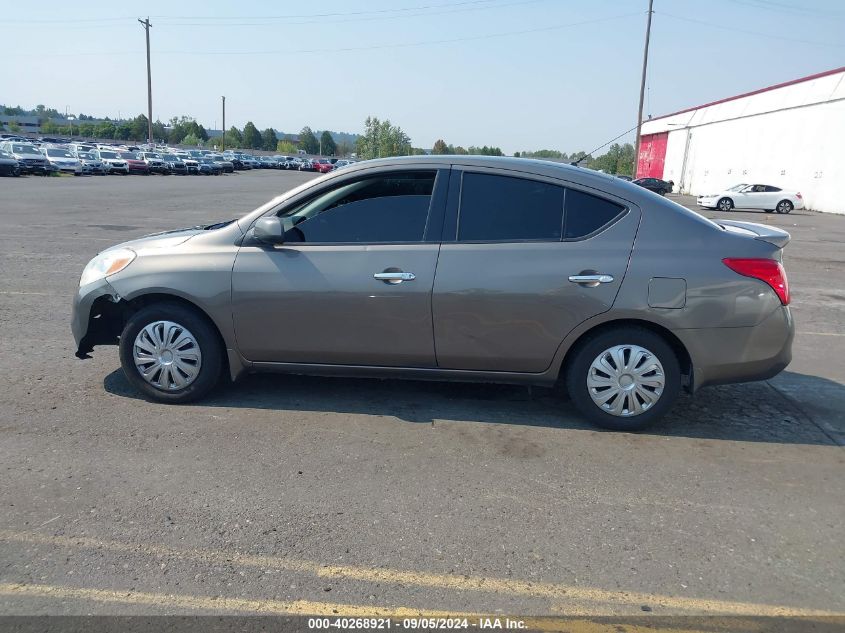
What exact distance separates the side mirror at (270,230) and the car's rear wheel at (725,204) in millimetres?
35012

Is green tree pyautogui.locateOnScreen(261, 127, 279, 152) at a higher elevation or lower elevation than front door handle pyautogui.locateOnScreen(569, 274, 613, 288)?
higher

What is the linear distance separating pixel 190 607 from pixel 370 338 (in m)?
2.28

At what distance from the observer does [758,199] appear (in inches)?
1387

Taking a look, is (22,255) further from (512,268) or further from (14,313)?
(512,268)

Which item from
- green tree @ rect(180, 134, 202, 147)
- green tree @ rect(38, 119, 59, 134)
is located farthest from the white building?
green tree @ rect(38, 119, 59, 134)

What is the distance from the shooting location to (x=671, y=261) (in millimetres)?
4652

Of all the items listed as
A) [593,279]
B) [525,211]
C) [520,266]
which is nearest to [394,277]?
[520,266]

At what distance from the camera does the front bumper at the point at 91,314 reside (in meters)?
5.18

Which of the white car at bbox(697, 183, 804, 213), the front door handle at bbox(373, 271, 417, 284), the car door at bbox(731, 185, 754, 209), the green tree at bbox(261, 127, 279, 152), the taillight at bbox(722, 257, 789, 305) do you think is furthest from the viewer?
the green tree at bbox(261, 127, 279, 152)

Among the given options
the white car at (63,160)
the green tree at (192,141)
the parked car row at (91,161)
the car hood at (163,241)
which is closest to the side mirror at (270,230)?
the car hood at (163,241)

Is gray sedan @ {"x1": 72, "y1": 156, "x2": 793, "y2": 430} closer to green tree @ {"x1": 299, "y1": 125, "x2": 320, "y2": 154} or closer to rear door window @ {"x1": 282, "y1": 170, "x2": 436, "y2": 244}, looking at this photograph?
rear door window @ {"x1": 282, "y1": 170, "x2": 436, "y2": 244}

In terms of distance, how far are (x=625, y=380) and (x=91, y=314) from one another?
3.87 m

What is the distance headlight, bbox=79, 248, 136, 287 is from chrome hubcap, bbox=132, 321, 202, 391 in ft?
1.66

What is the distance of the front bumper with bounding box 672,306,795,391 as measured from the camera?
4.67 meters
